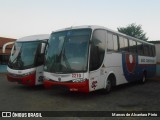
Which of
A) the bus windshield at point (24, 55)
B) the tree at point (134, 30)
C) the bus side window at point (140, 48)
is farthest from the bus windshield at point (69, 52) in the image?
the tree at point (134, 30)

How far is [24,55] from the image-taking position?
12.0 m

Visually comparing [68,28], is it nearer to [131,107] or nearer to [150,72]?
[131,107]

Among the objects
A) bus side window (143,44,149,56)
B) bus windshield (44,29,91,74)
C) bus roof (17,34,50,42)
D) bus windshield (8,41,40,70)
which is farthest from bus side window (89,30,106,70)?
bus side window (143,44,149,56)

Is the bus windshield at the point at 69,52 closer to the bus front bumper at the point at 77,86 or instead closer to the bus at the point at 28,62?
the bus front bumper at the point at 77,86

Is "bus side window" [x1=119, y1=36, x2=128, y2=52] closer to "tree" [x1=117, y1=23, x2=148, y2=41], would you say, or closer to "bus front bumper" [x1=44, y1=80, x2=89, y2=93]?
"bus front bumper" [x1=44, y1=80, x2=89, y2=93]

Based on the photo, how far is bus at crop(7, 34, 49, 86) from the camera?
38.0ft

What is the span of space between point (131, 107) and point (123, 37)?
18.9 feet

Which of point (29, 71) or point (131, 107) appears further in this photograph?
point (29, 71)

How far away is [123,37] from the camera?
43.1 feet

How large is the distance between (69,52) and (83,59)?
0.72 m

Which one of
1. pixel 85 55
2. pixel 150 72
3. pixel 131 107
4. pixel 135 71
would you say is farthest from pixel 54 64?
pixel 150 72

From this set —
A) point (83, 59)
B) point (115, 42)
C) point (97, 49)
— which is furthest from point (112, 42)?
point (83, 59)

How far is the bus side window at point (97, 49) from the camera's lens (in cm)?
941

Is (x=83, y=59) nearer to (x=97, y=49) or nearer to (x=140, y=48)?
(x=97, y=49)
